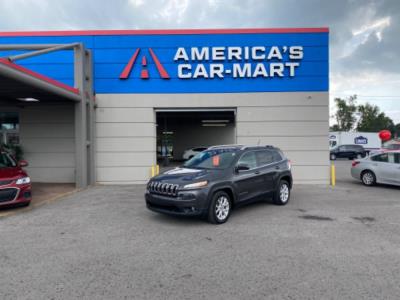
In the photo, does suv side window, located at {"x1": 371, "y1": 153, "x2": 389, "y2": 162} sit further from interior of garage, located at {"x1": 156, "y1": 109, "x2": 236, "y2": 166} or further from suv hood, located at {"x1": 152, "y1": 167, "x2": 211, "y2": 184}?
interior of garage, located at {"x1": 156, "y1": 109, "x2": 236, "y2": 166}

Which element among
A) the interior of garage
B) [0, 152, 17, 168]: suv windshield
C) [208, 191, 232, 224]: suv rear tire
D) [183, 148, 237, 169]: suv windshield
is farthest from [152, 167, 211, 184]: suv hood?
the interior of garage

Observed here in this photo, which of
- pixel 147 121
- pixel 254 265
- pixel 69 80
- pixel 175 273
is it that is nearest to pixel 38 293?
pixel 175 273

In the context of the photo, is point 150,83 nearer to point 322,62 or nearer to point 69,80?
point 69,80

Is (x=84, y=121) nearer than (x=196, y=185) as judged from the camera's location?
No

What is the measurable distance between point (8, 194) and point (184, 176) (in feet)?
14.2

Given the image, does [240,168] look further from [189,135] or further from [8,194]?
[189,135]

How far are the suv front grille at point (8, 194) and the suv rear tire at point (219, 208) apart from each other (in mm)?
4824

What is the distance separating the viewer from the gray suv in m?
5.36

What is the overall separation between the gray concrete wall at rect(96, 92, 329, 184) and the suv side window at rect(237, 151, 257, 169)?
15.7 feet

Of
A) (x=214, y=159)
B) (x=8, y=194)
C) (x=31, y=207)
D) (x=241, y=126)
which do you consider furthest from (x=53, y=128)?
(x=214, y=159)

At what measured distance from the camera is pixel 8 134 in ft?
39.7

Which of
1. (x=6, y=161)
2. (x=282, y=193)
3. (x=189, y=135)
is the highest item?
(x=189, y=135)

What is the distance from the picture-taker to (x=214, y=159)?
652 cm

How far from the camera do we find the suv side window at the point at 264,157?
22.8ft
